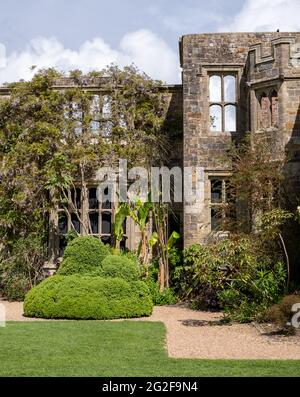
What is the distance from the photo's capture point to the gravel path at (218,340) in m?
8.74

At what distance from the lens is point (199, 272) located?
12.1 m

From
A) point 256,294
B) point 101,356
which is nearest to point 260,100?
point 256,294

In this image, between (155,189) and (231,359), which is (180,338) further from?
(155,189)

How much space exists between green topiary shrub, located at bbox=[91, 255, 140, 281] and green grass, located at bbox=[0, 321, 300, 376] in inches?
84.6

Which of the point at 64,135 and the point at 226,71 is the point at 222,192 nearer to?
the point at 226,71

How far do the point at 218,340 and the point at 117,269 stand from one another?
3.69 meters

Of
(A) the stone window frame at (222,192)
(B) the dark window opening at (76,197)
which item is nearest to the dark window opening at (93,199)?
(B) the dark window opening at (76,197)

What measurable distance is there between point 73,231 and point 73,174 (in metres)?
1.54

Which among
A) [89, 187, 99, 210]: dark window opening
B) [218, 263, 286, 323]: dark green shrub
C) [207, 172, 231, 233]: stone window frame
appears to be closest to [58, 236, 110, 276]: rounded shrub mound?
[218, 263, 286, 323]: dark green shrub

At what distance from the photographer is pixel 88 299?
12320 millimetres

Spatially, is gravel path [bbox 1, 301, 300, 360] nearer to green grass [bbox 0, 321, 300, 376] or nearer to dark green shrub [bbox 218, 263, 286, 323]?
green grass [bbox 0, 321, 300, 376]

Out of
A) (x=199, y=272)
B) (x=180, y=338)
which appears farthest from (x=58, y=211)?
(x=180, y=338)

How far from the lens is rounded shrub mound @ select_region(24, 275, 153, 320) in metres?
12.3

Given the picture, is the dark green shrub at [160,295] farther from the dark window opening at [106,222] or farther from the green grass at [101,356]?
the green grass at [101,356]
